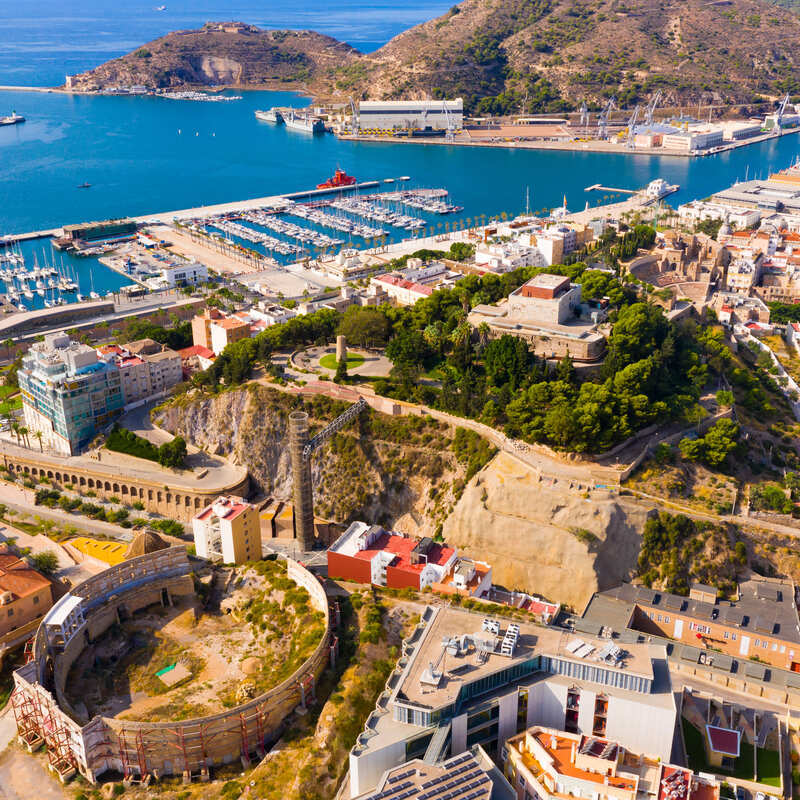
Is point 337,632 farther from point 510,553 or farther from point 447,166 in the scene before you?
point 447,166

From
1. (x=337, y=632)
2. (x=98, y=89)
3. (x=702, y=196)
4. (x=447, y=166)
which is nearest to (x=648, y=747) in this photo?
(x=337, y=632)

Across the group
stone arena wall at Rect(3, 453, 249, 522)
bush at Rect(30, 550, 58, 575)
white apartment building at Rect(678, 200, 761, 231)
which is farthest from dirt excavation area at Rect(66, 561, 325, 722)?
white apartment building at Rect(678, 200, 761, 231)

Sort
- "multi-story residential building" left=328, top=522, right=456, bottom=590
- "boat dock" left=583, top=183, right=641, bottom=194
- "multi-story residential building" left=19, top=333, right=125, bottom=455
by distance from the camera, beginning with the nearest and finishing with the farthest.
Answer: "multi-story residential building" left=328, top=522, right=456, bottom=590 → "multi-story residential building" left=19, top=333, right=125, bottom=455 → "boat dock" left=583, top=183, right=641, bottom=194

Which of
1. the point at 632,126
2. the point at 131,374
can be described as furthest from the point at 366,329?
the point at 632,126

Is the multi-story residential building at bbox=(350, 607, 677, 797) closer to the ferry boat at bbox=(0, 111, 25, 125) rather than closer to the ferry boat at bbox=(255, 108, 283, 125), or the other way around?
the ferry boat at bbox=(255, 108, 283, 125)

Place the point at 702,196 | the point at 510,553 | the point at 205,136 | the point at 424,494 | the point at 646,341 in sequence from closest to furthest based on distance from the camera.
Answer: the point at 510,553, the point at 424,494, the point at 646,341, the point at 702,196, the point at 205,136

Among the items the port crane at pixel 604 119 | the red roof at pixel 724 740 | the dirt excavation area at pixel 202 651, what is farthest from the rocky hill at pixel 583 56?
the red roof at pixel 724 740

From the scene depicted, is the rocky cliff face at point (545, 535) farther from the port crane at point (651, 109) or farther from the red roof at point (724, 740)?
the port crane at point (651, 109)
